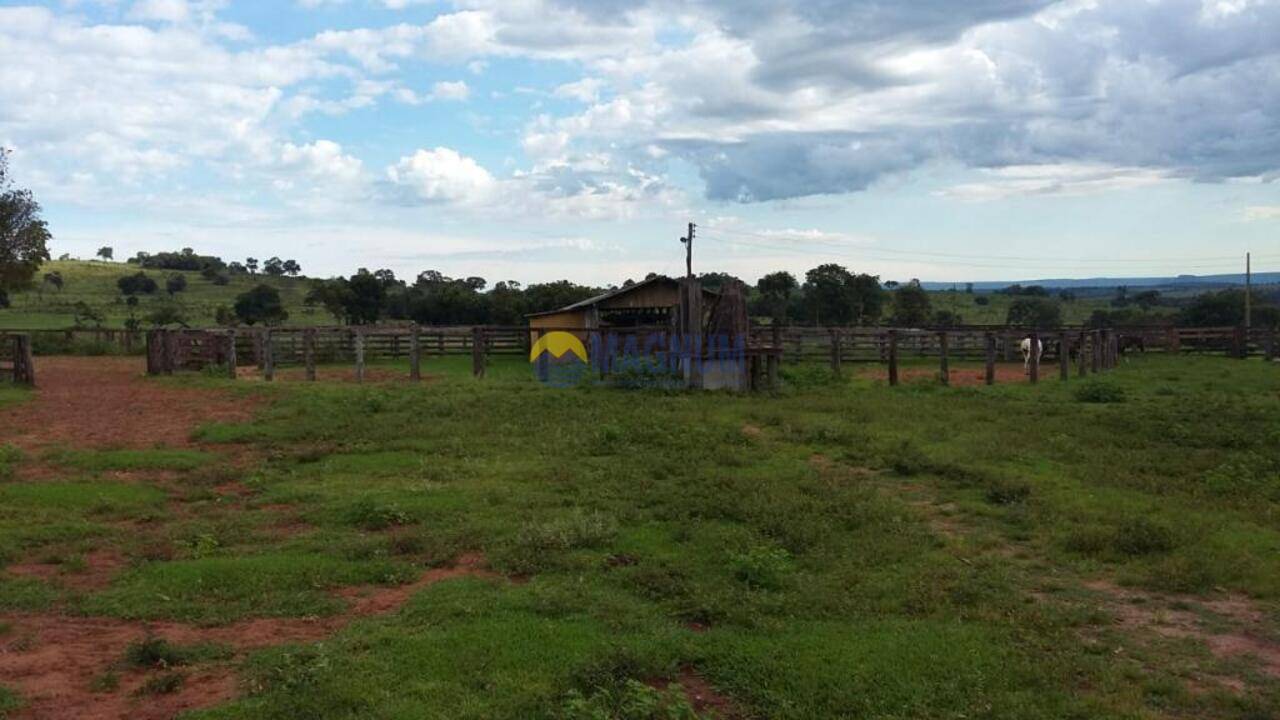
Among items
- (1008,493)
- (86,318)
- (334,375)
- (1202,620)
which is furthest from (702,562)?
(86,318)

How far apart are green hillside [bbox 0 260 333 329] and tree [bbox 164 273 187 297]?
1.95 feet

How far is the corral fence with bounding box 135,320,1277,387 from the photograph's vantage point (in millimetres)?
24450

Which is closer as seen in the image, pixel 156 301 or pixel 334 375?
pixel 334 375

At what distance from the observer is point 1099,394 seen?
1955cm

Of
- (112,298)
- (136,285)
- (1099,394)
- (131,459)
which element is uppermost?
(136,285)

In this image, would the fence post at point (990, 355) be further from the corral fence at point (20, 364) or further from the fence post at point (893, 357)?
the corral fence at point (20, 364)

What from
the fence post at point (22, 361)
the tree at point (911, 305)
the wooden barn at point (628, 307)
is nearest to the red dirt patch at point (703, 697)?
the fence post at point (22, 361)

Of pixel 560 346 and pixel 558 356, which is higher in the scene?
pixel 560 346

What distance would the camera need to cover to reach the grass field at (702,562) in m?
5.18

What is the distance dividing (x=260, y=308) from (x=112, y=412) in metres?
49.7

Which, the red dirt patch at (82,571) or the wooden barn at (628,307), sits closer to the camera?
the red dirt patch at (82,571)

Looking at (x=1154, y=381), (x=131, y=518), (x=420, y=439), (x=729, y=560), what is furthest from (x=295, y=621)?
(x=1154, y=381)

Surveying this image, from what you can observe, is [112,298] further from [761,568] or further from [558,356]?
[761,568]

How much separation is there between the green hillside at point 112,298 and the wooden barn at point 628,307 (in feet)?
112
